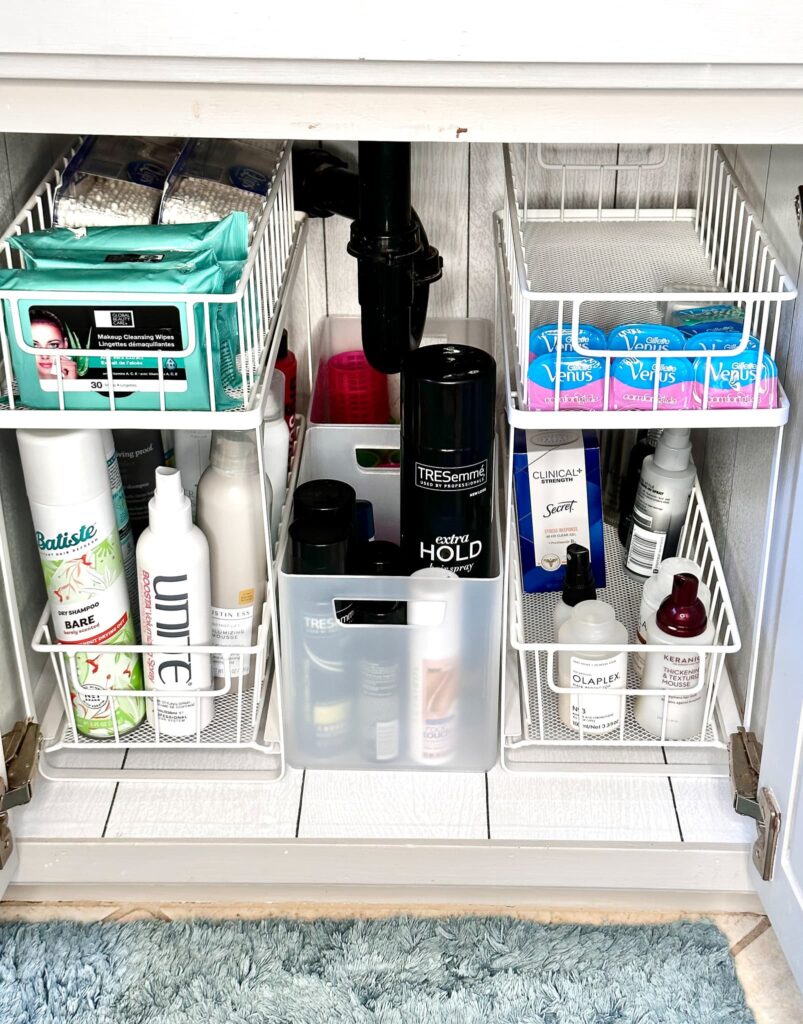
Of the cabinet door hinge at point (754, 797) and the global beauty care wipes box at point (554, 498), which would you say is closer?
the cabinet door hinge at point (754, 797)

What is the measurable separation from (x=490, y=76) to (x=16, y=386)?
1.55 ft

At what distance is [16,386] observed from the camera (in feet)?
3.43

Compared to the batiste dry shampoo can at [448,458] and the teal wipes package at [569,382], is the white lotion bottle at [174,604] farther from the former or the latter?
the teal wipes package at [569,382]

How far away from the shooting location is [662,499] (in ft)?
4.44


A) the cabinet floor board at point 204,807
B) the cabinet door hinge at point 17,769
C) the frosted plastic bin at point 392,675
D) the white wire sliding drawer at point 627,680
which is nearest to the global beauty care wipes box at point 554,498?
the white wire sliding drawer at point 627,680

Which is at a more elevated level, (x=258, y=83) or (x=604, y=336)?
(x=258, y=83)

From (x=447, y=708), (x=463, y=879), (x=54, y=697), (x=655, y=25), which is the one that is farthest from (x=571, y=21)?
(x=54, y=697)

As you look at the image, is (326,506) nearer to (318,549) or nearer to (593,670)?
(318,549)

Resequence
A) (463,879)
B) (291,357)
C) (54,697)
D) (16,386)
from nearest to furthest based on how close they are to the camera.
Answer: (16,386) → (463,879) → (54,697) → (291,357)

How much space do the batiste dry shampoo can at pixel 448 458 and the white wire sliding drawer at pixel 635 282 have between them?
43 mm

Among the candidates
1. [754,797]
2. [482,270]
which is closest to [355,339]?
[482,270]

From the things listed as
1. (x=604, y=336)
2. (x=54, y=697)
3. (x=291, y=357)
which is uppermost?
(x=604, y=336)

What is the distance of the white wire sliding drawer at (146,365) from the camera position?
983mm

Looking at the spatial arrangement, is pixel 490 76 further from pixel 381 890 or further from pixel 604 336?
pixel 381 890
